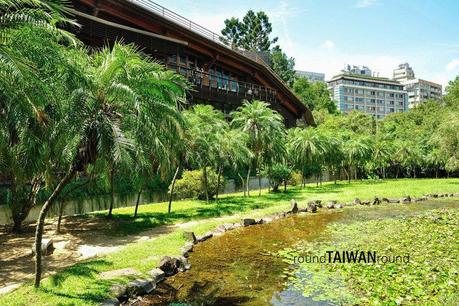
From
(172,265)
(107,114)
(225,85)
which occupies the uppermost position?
(225,85)

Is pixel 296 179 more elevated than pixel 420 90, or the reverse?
pixel 420 90

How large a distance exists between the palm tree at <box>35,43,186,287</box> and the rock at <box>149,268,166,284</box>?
2.60 m

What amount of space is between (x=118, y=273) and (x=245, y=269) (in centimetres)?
342

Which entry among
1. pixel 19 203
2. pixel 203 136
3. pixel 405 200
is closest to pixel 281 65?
pixel 405 200

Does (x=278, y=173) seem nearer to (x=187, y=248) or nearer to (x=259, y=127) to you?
(x=259, y=127)

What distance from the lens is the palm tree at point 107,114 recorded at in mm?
8211

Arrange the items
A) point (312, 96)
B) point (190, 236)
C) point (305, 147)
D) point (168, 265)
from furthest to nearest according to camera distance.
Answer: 1. point (312, 96)
2. point (305, 147)
3. point (190, 236)
4. point (168, 265)

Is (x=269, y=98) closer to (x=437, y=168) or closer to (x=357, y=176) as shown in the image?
(x=357, y=176)

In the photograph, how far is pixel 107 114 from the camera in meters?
8.61

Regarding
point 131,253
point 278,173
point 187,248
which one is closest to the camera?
point 131,253

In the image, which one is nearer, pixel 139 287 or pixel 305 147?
pixel 139 287

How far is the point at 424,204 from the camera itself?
23984mm

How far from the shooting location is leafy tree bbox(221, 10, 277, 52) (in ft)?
204

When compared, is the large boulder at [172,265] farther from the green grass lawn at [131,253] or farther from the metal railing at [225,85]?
the metal railing at [225,85]
